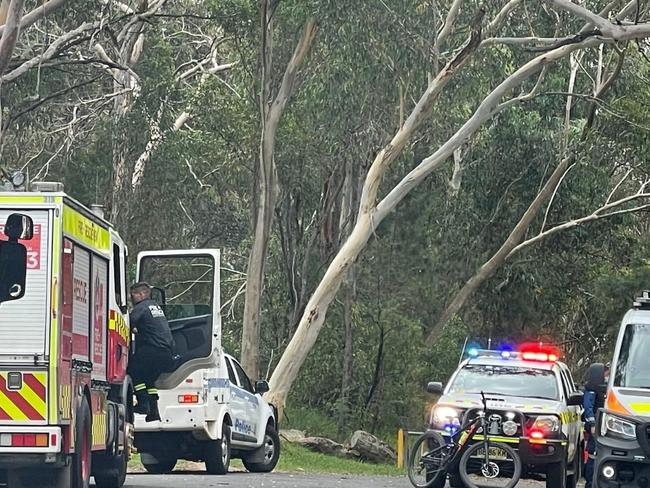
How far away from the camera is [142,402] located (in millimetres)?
16203

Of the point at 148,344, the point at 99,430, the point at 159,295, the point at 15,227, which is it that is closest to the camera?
the point at 15,227

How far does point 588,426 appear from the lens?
1583 cm

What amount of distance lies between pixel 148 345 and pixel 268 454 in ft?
18.5

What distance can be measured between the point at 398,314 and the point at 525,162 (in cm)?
453

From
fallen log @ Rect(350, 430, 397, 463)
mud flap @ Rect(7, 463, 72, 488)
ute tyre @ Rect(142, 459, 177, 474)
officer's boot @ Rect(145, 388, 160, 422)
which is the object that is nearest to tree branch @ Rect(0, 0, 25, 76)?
ute tyre @ Rect(142, 459, 177, 474)

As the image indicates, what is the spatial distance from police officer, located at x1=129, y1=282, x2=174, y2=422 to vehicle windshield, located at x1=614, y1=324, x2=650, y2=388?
196 inches

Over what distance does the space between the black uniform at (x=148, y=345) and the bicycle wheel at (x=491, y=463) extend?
11.4 ft

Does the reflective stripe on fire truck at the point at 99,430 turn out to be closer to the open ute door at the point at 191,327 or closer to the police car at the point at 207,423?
the open ute door at the point at 191,327

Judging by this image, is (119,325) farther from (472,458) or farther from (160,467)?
(160,467)

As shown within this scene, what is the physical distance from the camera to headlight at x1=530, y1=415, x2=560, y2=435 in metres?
15.9

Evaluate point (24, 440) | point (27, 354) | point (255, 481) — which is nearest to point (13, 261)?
point (27, 354)

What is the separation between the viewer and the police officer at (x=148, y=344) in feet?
50.9

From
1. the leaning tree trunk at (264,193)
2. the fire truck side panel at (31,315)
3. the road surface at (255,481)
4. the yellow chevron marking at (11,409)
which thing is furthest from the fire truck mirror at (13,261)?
the leaning tree trunk at (264,193)

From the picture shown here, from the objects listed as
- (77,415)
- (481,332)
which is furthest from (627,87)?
(77,415)
